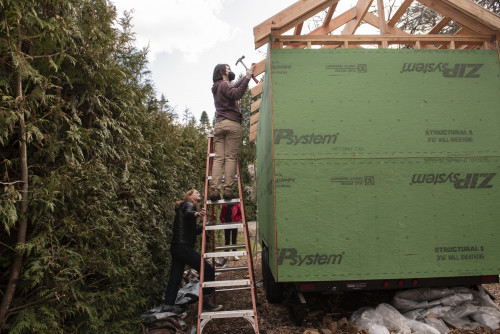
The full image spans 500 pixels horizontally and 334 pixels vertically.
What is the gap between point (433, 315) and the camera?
3.40 meters

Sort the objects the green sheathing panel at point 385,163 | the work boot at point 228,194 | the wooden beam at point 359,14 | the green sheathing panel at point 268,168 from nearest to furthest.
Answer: the green sheathing panel at point 385,163 < the green sheathing panel at point 268,168 < the work boot at point 228,194 < the wooden beam at point 359,14

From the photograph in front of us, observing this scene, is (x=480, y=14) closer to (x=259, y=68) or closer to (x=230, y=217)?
(x=259, y=68)

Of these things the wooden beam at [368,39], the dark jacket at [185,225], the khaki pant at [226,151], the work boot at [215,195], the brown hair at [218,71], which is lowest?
the dark jacket at [185,225]

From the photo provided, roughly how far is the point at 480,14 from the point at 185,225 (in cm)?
463

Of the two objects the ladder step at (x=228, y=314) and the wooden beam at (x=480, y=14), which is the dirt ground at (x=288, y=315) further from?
the wooden beam at (x=480, y=14)

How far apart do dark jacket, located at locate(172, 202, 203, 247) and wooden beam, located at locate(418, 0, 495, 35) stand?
4190 mm

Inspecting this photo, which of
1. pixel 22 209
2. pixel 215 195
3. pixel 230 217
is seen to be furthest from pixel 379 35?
pixel 230 217

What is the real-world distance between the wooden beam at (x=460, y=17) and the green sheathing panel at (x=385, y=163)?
0.54 m

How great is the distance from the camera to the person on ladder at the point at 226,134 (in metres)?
4.09

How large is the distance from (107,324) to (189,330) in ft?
3.46

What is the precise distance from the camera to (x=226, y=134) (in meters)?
4.22

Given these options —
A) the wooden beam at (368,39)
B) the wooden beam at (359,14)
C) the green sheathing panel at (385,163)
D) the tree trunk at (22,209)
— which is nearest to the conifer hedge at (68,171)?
the tree trunk at (22,209)

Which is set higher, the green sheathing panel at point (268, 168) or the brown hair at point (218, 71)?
the brown hair at point (218, 71)

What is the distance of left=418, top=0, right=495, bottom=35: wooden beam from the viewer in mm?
3926
